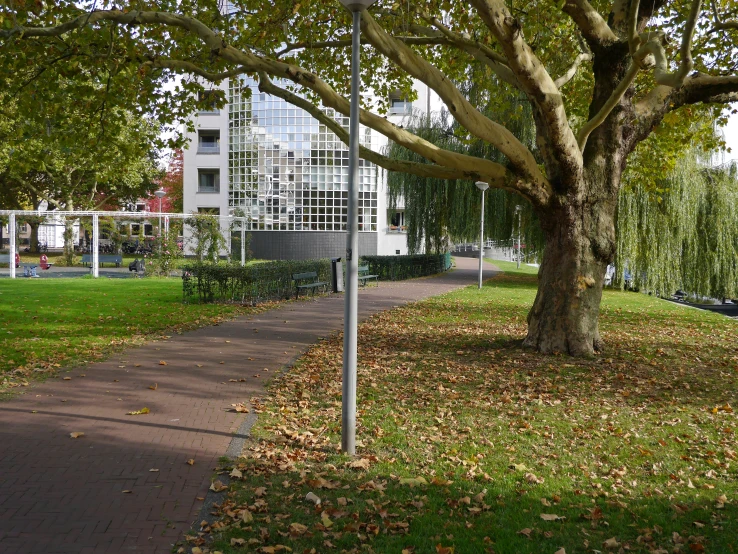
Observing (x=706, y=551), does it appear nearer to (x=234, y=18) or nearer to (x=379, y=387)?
(x=379, y=387)

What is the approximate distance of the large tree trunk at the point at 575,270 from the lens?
34.7ft

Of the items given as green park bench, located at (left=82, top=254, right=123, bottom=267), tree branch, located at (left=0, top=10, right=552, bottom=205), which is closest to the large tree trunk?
tree branch, located at (left=0, top=10, right=552, bottom=205)

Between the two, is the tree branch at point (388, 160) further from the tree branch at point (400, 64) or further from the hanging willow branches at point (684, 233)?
the hanging willow branches at point (684, 233)

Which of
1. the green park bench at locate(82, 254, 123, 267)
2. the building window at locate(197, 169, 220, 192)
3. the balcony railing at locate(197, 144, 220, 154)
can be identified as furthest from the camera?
the building window at locate(197, 169, 220, 192)

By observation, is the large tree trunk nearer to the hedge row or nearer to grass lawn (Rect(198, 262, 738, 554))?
grass lawn (Rect(198, 262, 738, 554))

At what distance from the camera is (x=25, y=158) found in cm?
1090

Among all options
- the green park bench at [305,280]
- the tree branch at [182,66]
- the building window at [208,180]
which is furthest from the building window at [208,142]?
the tree branch at [182,66]

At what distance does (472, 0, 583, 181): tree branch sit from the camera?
8375mm

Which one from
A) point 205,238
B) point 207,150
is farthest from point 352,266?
point 207,150

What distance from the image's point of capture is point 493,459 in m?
5.81

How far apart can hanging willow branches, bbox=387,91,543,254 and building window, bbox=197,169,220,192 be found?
19086mm

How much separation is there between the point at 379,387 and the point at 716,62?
428 inches

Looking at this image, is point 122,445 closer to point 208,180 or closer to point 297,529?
point 297,529

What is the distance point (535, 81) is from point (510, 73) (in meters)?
2.35
